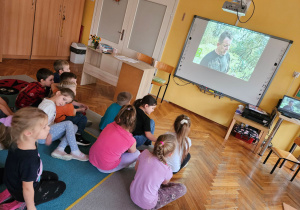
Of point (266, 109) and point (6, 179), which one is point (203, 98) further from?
point (6, 179)

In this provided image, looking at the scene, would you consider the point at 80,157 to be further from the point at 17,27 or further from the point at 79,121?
the point at 17,27

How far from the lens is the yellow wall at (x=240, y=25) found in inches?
135

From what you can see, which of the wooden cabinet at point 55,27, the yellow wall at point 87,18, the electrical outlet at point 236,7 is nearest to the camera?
the electrical outlet at point 236,7

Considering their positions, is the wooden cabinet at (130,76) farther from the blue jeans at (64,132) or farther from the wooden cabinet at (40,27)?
the blue jeans at (64,132)

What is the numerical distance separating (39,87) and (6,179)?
1.34m

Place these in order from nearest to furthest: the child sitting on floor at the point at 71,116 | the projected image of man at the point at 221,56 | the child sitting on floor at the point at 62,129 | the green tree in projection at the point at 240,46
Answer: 1. the child sitting on floor at the point at 62,129
2. the child sitting on floor at the point at 71,116
3. the green tree in projection at the point at 240,46
4. the projected image of man at the point at 221,56

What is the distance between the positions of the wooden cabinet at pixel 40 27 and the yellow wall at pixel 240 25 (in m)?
2.56

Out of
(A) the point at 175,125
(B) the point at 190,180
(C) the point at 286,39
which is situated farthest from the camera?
(C) the point at 286,39

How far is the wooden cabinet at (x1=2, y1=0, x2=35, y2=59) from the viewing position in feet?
12.7

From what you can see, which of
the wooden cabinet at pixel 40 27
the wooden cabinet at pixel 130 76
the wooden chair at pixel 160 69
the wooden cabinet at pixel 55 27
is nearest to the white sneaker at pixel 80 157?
the wooden cabinet at pixel 130 76

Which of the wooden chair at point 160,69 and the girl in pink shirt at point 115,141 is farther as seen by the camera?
the wooden chair at point 160,69

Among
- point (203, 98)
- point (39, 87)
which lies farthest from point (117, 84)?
point (203, 98)

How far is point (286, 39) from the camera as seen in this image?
3.44 m

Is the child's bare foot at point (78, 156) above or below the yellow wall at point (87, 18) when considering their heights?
below
